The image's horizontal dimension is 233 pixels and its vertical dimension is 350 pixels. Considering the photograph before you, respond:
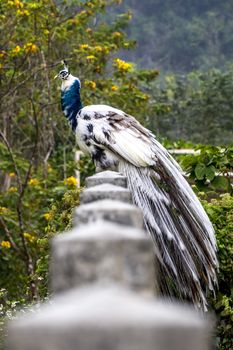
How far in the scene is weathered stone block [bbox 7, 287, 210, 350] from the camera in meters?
1.25

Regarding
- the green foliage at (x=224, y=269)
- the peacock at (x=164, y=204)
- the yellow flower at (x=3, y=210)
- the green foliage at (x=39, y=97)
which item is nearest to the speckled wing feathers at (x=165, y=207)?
the peacock at (x=164, y=204)

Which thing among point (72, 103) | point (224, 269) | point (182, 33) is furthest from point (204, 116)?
point (182, 33)

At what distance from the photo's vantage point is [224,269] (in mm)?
5375

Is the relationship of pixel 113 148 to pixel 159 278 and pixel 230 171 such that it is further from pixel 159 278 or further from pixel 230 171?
pixel 230 171

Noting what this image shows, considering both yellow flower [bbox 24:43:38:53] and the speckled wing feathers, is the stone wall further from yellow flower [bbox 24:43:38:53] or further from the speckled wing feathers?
yellow flower [bbox 24:43:38:53]

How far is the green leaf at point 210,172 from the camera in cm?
666

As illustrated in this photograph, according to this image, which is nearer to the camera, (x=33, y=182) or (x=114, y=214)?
(x=114, y=214)

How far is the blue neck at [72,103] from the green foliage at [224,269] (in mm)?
900

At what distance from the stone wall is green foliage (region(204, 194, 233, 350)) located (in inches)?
146

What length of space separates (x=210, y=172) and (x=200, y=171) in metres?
0.07

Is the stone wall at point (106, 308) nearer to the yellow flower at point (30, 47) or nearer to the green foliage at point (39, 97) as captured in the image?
the green foliage at point (39, 97)

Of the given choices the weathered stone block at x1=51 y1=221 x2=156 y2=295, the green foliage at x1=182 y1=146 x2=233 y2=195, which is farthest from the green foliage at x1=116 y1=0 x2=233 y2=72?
the weathered stone block at x1=51 y1=221 x2=156 y2=295

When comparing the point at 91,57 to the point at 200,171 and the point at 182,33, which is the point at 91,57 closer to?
the point at 200,171

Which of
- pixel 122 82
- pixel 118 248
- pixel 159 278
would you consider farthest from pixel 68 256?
pixel 122 82
